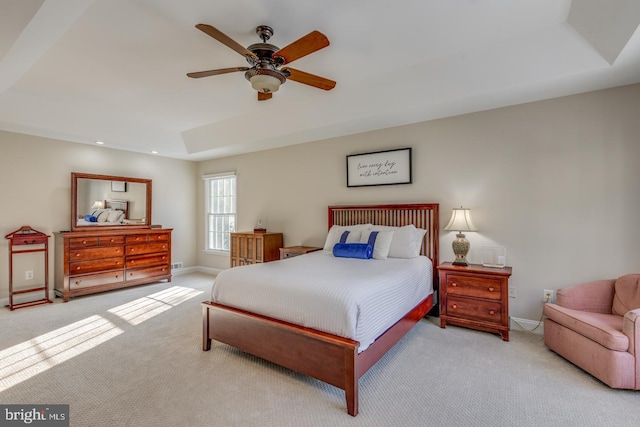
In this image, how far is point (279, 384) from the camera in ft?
7.44

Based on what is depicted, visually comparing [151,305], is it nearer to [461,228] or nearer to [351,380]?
[351,380]

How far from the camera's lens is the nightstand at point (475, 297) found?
9.86 feet

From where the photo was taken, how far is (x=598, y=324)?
232 cm

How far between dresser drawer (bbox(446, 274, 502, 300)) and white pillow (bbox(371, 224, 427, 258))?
0.48m

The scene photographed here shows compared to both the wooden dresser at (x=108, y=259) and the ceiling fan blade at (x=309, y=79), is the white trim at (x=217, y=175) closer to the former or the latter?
the wooden dresser at (x=108, y=259)

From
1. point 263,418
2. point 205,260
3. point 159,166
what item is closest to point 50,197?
point 159,166

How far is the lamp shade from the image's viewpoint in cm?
337

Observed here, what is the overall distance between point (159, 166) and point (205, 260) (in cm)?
211

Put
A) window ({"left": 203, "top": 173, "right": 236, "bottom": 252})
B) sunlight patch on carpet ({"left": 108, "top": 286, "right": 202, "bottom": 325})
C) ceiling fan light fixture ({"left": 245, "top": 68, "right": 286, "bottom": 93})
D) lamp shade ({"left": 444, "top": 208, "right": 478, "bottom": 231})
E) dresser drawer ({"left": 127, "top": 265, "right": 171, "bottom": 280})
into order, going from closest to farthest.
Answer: ceiling fan light fixture ({"left": 245, "top": 68, "right": 286, "bottom": 93}) < lamp shade ({"left": 444, "top": 208, "right": 478, "bottom": 231}) < sunlight patch on carpet ({"left": 108, "top": 286, "right": 202, "bottom": 325}) < dresser drawer ({"left": 127, "top": 265, "right": 171, "bottom": 280}) < window ({"left": 203, "top": 173, "right": 236, "bottom": 252})

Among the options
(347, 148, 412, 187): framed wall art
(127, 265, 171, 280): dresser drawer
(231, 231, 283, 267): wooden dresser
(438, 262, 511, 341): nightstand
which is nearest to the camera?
(438, 262, 511, 341): nightstand

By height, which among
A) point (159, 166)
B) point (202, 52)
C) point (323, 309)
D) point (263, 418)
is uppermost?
point (202, 52)

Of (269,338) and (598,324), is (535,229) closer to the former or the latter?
(598,324)

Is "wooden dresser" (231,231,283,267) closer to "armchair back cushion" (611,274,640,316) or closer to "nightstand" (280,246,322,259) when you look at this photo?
"nightstand" (280,246,322,259)

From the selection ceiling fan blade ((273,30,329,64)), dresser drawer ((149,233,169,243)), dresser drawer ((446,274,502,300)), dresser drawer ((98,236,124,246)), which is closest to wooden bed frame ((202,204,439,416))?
dresser drawer ((446,274,502,300))
